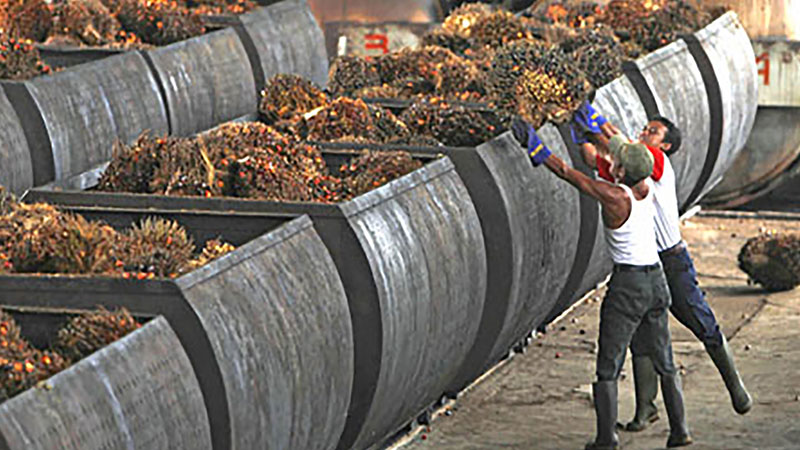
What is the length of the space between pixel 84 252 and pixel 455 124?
4.11m

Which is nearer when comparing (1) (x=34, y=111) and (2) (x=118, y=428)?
(2) (x=118, y=428)

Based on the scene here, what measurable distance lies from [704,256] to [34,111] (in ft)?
22.4

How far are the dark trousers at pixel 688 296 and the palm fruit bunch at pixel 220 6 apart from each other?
21.2ft

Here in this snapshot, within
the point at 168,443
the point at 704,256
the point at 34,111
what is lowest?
the point at 704,256

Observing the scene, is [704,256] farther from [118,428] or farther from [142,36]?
[118,428]

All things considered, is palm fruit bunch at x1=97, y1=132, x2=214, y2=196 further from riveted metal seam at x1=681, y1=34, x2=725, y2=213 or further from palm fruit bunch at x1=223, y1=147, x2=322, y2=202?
riveted metal seam at x1=681, y1=34, x2=725, y2=213

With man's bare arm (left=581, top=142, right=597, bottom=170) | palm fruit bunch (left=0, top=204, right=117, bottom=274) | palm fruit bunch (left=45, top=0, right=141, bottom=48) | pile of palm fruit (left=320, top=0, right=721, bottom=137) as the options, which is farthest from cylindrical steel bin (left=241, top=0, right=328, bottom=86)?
palm fruit bunch (left=0, top=204, right=117, bottom=274)

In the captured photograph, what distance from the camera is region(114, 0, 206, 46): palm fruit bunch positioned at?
15195 millimetres

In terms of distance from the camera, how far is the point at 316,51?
1673cm

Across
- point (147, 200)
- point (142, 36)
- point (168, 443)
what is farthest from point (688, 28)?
point (168, 443)

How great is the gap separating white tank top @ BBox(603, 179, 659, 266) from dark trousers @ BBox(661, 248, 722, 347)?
27.4 inches

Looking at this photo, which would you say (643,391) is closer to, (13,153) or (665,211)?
(665,211)

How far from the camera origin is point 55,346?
7168mm

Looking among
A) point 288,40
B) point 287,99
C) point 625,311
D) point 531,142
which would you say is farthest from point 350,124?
point 288,40
